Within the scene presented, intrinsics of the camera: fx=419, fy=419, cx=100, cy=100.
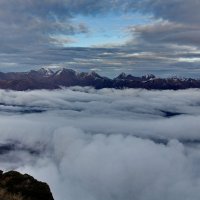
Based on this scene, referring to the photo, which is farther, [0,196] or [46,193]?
[46,193]

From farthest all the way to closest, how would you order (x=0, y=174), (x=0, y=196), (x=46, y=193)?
1. (x=0, y=174)
2. (x=46, y=193)
3. (x=0, y=196)

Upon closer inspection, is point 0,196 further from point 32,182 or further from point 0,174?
point 0,174

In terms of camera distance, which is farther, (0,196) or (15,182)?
(15,182)

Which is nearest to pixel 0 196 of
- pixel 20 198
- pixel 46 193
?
pixel 20 198

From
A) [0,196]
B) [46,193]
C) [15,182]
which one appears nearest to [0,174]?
[15,182]

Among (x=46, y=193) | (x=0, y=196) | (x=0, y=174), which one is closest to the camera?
(x=0, y=196)

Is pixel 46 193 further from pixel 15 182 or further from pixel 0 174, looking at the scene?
pixel 0 174
